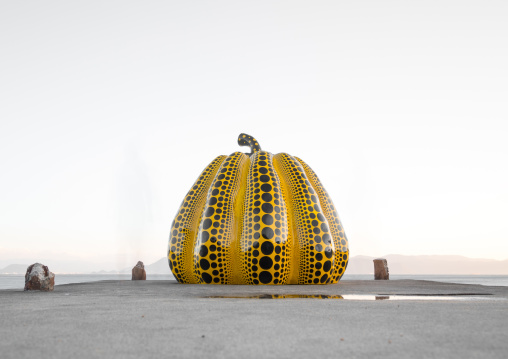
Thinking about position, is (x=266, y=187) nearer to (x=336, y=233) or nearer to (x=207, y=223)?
(x=207, y=223)

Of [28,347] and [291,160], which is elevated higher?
[291,160]

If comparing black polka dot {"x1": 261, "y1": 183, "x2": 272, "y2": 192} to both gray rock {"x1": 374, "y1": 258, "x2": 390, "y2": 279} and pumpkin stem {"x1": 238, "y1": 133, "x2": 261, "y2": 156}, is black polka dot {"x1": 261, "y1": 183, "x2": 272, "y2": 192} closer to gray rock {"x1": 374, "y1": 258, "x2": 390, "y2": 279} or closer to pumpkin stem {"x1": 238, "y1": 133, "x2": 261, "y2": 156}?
pumpkin stem {"x1": 238, "y1": 133, "x2": 261, "y2": 156}

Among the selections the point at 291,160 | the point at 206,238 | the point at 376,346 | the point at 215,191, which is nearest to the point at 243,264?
the point at 206,238

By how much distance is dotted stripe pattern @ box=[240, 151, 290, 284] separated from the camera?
13.0 metres

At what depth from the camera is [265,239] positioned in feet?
42.8

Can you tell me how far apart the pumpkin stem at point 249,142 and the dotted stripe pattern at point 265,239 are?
4679 millimetres

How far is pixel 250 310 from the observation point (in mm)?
5918

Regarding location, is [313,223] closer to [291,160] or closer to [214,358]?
[291,160]

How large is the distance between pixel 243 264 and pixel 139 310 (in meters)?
7.35

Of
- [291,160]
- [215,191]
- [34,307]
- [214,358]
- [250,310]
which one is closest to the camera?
[214,358]

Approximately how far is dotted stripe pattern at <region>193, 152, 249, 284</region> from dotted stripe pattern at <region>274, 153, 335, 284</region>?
6.57 ft

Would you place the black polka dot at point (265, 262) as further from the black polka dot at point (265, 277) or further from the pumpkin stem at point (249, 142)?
the pumpkin stem at point (249, 142)

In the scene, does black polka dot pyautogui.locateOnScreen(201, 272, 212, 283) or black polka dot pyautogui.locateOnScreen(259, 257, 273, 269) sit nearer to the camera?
black polka dot pyautogui.locateOnScreen(259, 257, 273, 269)

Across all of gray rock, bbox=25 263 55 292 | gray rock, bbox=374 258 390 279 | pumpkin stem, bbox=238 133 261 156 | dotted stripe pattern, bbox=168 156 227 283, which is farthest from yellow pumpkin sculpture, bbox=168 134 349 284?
gray rock, bbox=374 258 390 279
